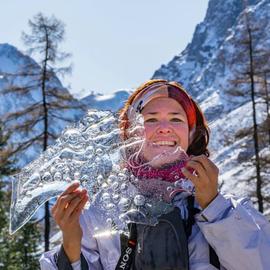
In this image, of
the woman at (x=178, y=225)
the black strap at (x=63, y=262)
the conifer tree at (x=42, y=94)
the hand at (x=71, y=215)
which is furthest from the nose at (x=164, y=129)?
the conifer tree at (x=42, y=94)

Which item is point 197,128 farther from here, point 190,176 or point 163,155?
point 190,176

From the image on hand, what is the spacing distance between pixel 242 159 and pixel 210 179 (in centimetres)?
1881

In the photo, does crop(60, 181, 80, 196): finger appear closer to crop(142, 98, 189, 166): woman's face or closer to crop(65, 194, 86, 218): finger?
crop(65, 194, 86, 218): finger

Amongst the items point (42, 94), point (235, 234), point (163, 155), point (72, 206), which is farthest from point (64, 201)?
point (42, 94)

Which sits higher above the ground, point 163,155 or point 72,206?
point 163,155

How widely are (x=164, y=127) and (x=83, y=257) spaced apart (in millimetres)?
668

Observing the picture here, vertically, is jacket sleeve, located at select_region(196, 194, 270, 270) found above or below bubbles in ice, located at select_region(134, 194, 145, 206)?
below

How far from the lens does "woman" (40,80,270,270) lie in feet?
7.70

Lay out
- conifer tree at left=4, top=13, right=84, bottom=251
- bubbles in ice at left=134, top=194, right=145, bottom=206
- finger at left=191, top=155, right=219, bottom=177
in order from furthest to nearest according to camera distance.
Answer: conifer tree at left=4, top=13, right=84, bottom=251 → bubbles in ice at left=134, top=194, right=145, bottom=206 → finger at left=191, top=155, right=219, bottom=177

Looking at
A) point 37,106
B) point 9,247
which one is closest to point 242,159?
point 37,106

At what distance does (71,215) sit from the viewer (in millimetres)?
2473

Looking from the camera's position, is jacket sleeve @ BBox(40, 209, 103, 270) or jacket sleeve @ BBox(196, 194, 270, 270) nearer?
jacket sleeve @ BBox(196, 194, 270, 270)

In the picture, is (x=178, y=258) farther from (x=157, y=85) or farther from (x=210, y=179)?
(x=157, y=85)

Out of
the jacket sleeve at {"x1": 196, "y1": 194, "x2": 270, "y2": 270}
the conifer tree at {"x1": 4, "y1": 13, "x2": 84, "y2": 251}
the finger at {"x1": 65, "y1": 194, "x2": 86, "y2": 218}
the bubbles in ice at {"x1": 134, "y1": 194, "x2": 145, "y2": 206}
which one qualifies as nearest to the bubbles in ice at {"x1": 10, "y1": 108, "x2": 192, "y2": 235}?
the bubbles in ice at {"x1": 134, "y1": 194, "x2": 145, "y2": 206}
